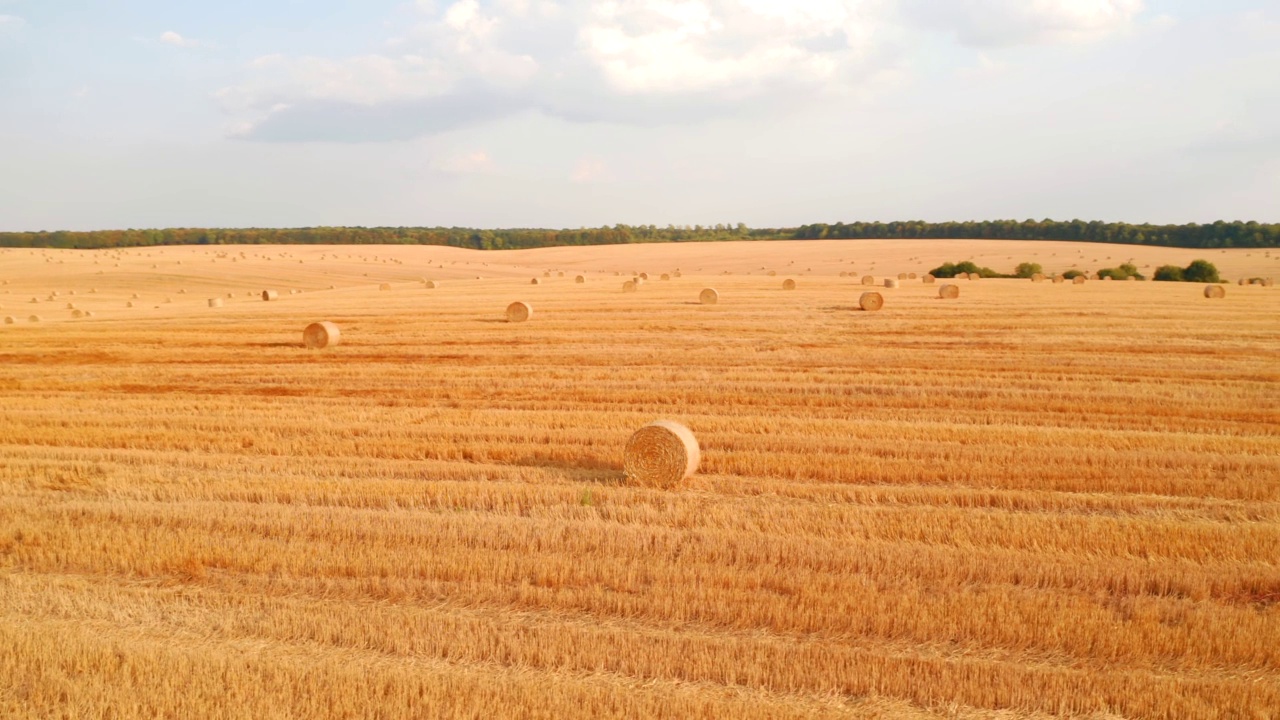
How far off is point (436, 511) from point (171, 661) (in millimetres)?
3280

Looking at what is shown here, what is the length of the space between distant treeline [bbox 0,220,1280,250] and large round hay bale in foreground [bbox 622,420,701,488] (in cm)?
7348

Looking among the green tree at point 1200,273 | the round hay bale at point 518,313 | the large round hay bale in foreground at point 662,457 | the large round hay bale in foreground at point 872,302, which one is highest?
the green tree at point 1200,273

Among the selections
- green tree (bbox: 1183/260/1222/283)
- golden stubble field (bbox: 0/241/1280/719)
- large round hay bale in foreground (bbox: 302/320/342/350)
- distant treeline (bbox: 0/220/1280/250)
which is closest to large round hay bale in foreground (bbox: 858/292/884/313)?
golden stubble field (bbox: 0/241/1280/719)

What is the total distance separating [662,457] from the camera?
984 centimetres

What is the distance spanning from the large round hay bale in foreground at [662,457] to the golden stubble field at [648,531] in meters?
0.29

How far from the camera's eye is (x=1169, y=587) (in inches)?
270

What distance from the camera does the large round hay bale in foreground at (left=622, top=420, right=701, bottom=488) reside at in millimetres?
9805

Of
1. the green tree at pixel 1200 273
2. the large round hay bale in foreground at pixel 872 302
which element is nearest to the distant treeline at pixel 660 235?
the green tree at pixel 1200 273

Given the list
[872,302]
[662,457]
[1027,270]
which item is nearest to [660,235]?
[1027,270]

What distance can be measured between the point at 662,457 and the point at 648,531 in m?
1.81

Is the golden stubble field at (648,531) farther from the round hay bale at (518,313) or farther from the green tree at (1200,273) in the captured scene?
the green tree at (1200,273)

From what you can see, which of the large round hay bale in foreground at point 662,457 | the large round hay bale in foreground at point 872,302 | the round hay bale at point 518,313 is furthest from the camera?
the large round hay bale in foreground at point 872,302

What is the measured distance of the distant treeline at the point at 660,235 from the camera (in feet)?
247

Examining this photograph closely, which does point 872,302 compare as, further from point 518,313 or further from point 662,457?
point 662,457
